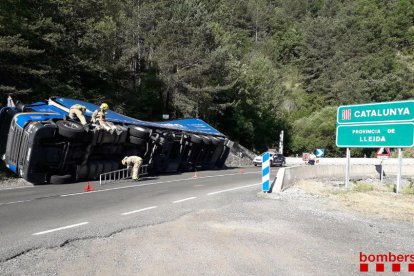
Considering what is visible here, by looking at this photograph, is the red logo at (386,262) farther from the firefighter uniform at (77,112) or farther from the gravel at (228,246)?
the firefighter uniform at (77,112)

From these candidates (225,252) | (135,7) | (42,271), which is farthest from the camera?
(135,7)

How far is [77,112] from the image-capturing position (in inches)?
578

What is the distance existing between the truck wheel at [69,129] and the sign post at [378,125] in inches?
417

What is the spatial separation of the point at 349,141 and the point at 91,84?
19119 mm

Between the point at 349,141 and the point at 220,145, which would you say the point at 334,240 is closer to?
the point at 349,141

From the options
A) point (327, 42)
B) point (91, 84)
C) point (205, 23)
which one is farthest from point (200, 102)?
point (327, 42)

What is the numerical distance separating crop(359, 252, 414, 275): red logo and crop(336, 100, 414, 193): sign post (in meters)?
9.42

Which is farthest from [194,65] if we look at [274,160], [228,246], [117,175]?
[228,246]

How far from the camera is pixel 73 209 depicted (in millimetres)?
8445

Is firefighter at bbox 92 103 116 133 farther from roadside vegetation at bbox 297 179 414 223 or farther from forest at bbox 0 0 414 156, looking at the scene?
roadside vegetation at bbox 297 179 414 223

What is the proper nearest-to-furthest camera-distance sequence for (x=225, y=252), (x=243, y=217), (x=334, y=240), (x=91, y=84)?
(x=225, y=252), (x=334, y=240), (x=243, y=217), (x=91, y=84)

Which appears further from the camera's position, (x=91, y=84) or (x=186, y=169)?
(x=91, y=84)

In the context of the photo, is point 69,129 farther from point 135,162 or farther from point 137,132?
point 137,132

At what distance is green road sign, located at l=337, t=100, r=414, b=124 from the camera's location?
13.8m
